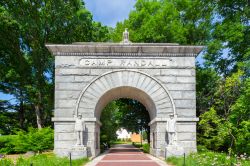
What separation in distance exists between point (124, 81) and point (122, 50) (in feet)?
6.09

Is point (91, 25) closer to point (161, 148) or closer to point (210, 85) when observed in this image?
point (210, 85)

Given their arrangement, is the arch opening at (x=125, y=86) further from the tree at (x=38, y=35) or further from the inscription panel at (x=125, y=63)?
the tree at (x=38, y=35)

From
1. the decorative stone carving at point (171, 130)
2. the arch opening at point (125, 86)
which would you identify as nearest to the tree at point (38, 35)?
the arch opening at point (125, 86)

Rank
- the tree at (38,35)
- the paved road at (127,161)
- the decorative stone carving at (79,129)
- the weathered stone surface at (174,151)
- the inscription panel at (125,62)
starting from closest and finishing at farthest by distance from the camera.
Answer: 1. the paved road at (127,161)
2. the weathered stone surface at (174,151)
3. the decorative stone carving at (79,129)
4. the inscription panel at (125,62)
5. the tree at (38,35)

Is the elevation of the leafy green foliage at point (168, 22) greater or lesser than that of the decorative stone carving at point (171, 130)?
greater

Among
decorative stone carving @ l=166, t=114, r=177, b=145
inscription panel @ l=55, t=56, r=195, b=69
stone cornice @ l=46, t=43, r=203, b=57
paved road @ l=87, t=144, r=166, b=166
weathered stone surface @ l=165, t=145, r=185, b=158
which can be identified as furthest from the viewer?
inscription panel @ l=55, t=56, r=195, b=69

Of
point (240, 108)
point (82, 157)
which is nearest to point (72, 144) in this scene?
point (82, 157)

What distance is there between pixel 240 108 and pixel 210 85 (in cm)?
1122

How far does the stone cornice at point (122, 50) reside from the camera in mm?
21172

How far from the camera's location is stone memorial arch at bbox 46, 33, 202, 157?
21000mm

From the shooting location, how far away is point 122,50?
21438 millimetres

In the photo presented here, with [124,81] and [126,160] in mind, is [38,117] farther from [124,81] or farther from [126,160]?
[126,160]

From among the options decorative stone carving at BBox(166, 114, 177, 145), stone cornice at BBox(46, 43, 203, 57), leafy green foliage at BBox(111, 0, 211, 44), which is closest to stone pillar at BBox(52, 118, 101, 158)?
stone cornice at BBox(46, 43, 203, 57)

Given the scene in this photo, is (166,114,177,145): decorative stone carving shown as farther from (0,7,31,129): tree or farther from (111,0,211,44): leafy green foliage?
(0,7,31,129): tree
